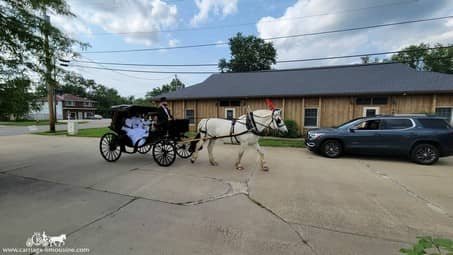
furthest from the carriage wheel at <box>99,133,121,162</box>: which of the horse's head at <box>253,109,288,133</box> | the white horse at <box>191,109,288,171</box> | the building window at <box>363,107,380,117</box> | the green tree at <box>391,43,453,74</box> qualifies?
the green tree at <box>391,43,453,74</box>

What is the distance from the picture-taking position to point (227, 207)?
3303mm

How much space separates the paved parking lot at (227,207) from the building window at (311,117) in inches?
282

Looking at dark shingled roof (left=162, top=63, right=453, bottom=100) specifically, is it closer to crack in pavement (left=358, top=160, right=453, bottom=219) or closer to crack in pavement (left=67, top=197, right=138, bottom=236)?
crack in pavement (left=358, top=160, right=453, bottom=219)

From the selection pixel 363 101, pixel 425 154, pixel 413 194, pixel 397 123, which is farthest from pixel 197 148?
pixel 363 101

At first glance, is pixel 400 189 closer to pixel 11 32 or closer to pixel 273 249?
pixel 273 249

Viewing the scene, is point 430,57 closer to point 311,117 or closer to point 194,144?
point 311,117

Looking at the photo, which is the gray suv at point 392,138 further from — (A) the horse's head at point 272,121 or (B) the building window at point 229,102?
(B) the building window at point 229,102

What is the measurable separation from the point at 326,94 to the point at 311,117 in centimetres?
174

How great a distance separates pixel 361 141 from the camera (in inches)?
266

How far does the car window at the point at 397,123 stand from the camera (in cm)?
646

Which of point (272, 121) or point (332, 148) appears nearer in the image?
point (272, 121)

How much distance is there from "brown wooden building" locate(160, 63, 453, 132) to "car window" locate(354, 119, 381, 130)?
554cm

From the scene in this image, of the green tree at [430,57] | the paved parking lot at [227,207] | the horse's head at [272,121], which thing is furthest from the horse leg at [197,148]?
the green tree at [430,57]

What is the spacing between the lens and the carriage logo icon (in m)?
2.33
